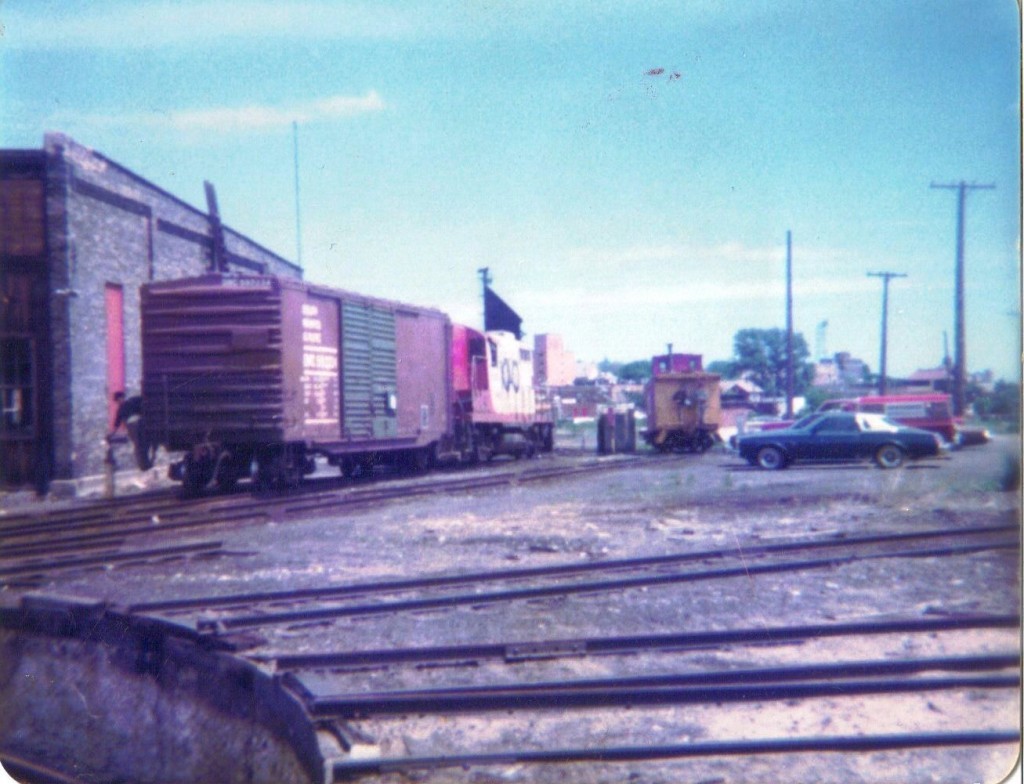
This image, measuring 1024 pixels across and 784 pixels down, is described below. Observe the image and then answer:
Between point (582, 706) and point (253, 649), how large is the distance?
2.31m

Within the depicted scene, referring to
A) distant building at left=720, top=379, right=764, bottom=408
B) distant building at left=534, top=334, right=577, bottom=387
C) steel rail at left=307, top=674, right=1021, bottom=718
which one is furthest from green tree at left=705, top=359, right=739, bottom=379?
steel rail at left=307, top=674, right=1021, bottom=718

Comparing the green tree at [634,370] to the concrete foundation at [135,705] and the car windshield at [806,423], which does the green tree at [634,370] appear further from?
the concrete foundation at [135,705]

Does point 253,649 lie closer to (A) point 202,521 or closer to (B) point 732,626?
(B) point 732,626

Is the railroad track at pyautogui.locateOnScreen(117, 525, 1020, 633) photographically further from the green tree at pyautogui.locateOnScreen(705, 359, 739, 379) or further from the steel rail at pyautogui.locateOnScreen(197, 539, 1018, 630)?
the green tree at pyautogui.locateOnScreen(705, 359, 739, 379)

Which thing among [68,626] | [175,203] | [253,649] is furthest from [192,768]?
[175,203]

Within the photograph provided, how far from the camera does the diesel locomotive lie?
1276 centimetres

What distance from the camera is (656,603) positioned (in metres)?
6.51

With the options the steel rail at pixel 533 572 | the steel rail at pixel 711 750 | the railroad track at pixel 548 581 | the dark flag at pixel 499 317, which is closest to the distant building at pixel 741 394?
the dark flag at pixel 499 317

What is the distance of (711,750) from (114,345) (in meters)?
16.9

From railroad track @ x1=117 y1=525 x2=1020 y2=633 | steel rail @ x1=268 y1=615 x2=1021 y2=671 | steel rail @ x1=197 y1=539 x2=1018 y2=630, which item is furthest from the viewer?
railroad track @ x1=117 y1=525 x2=1020 y2=633

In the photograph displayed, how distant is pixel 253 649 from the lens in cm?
543

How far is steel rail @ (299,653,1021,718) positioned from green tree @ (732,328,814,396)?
2415cm

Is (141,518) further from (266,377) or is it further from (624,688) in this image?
(624,688)

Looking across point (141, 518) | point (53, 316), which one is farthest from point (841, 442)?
point (53, 316)
